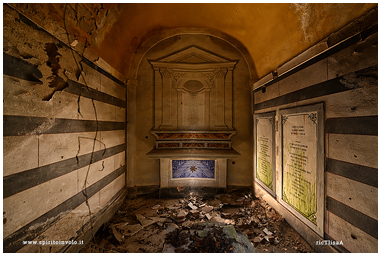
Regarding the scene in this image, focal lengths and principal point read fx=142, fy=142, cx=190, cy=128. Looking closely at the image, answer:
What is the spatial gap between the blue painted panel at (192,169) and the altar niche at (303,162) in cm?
188

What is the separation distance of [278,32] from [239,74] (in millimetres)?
1438

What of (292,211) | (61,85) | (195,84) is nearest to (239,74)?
(195,84)

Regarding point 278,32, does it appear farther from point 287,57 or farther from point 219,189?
point 219,189

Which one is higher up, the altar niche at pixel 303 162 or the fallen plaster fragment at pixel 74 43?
the fallen plaster fragment at pixel 74 43

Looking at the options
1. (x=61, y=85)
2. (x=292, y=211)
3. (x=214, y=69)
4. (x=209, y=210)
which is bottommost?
(x=209, y=210)

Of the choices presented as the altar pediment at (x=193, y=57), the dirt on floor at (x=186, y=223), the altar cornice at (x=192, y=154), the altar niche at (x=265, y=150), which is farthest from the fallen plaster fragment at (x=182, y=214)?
the altar pediment at (x=193, y=57)

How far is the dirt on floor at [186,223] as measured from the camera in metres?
2.53

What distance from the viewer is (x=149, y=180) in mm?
4344

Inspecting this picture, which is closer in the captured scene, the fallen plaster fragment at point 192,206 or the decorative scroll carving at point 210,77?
the fallen plaster fragment at point 192,206

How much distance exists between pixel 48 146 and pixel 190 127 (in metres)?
3.18

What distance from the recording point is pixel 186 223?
311cm

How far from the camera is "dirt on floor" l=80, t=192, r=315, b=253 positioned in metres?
2.53

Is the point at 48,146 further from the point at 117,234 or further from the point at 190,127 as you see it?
the point at 190,127

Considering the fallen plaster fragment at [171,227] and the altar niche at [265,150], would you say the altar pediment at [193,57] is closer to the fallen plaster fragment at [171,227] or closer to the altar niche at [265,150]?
the altar niche at [265,150]
